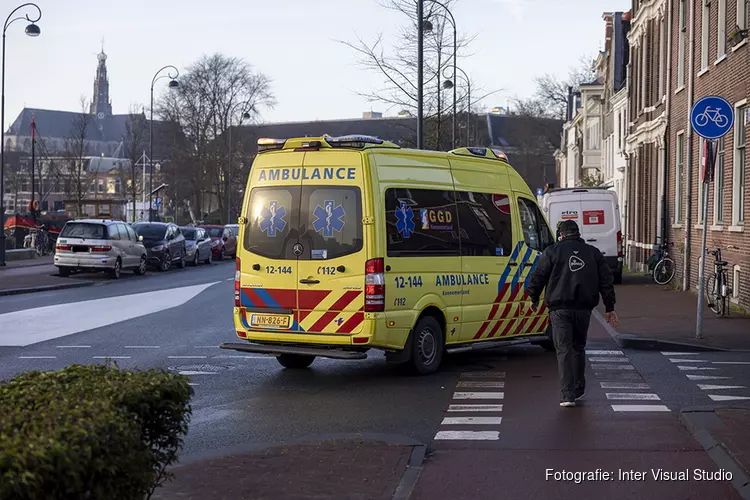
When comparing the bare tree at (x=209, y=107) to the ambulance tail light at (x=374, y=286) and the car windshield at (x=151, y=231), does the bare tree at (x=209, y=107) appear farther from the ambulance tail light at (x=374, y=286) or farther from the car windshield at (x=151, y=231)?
the ambulance tail light at (x=374, y=286)

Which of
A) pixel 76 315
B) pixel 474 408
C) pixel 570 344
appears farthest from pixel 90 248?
pixel 570 344

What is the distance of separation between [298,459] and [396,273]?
4.63m

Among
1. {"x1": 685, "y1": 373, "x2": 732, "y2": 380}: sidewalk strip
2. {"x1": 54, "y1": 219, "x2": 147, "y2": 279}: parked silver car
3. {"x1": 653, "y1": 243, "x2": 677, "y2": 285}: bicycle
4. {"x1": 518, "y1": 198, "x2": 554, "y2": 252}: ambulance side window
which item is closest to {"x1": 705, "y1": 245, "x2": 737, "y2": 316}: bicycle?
{"x1": 518, "y1": 198, "x2": 554, "y2": 252}: ambulance side window

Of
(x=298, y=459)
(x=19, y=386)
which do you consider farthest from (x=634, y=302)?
(x=19, y=386)

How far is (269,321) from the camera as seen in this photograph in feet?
40.2

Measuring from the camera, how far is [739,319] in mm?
19109

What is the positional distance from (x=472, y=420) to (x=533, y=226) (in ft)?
18.8

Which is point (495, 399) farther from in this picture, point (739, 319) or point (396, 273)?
point (739, 319)

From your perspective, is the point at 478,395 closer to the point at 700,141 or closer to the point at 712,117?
the point at 712,117

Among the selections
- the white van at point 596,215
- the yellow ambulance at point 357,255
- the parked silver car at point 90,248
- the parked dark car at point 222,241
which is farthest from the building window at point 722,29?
the parked dark car at point 222,241

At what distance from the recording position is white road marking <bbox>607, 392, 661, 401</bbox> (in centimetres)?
1069

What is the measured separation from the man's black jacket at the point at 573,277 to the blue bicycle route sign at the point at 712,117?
19.4 ft

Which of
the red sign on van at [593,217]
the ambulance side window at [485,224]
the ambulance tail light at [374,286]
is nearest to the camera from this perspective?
the ambulance tail light at [374,286]

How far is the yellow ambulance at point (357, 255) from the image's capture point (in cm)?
1177
